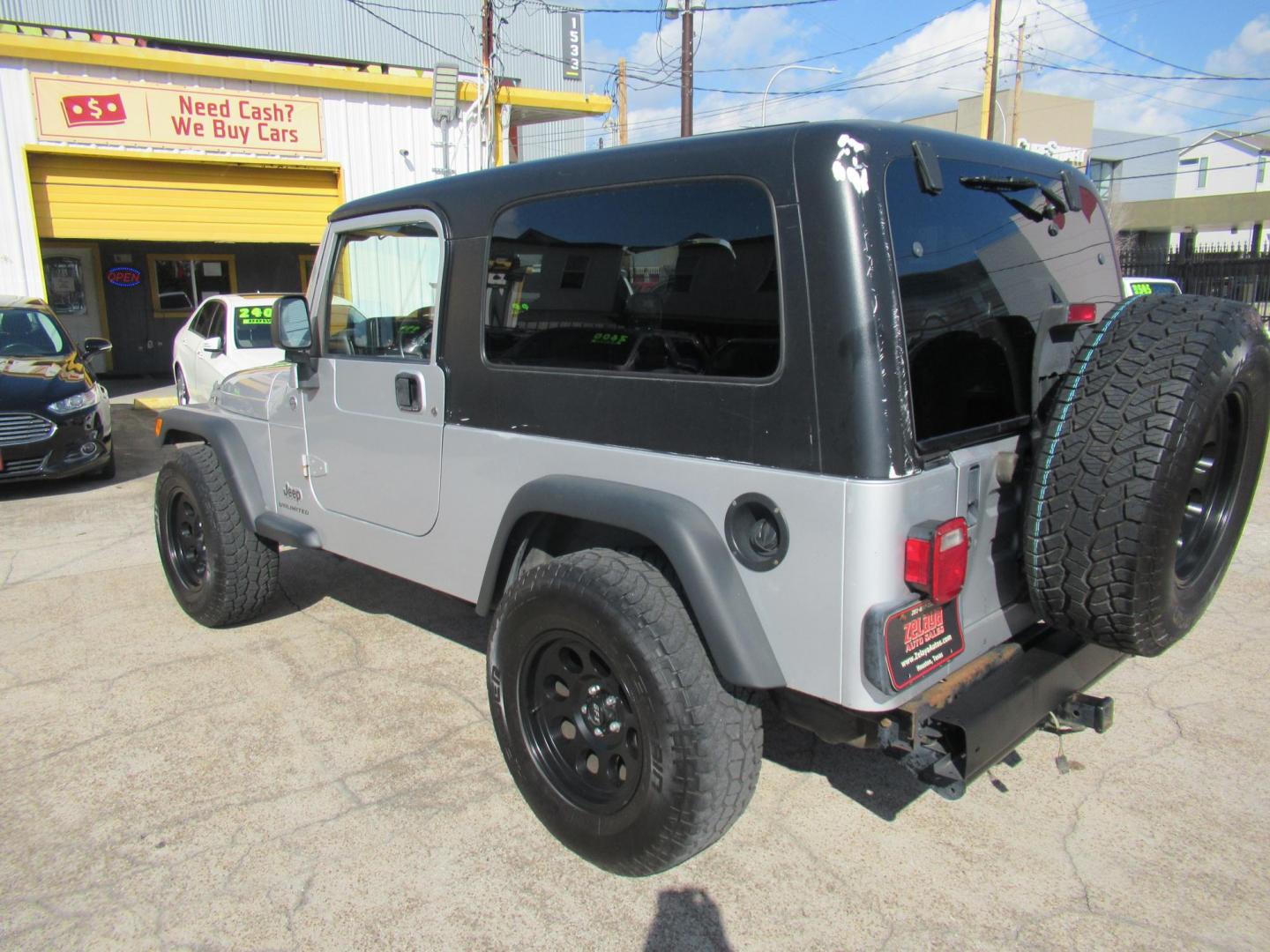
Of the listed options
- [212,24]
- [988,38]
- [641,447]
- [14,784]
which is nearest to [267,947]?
[14,784]

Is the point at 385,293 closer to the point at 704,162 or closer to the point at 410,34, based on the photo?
the point at 704,162

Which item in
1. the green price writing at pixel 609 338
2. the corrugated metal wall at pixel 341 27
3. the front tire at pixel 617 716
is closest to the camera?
the front tire at pixel 617 716

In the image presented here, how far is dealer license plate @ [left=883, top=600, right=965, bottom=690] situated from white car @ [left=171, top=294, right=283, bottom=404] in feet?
30.9

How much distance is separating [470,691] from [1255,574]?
4556mm

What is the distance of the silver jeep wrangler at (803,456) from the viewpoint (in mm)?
2146

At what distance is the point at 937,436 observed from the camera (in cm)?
226

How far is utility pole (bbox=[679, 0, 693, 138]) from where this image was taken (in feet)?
56.6

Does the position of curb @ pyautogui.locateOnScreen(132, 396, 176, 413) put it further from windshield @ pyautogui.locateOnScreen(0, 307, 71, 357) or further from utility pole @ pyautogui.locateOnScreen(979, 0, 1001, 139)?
utility pole @ pyautogui.locateOnScreen(979, 0, 1001, 139)

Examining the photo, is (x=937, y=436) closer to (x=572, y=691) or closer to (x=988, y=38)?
(x=572, y=691)

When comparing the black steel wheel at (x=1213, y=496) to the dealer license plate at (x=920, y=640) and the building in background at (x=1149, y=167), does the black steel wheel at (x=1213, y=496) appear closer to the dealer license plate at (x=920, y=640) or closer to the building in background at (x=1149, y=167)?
the dealer license plate at (x=920, y=640)

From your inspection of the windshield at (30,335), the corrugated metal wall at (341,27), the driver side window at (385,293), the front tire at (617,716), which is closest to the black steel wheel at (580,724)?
the front tire at (617,716)

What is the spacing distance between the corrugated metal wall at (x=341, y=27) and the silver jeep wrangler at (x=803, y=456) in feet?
62.0

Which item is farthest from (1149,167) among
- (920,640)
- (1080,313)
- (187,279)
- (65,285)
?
(920,640)

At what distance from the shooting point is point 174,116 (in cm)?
1303
